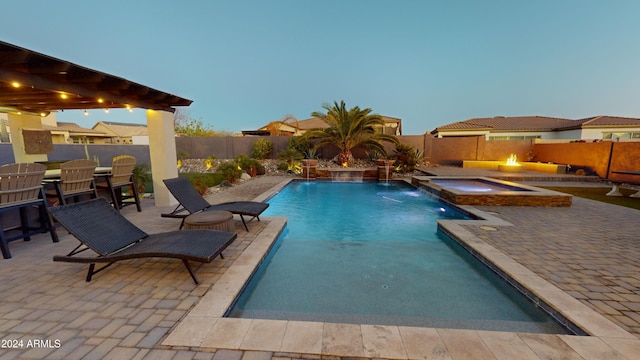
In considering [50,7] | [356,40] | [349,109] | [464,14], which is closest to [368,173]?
[349,109]

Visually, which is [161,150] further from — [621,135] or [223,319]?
[621,135]

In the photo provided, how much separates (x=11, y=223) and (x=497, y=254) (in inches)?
329

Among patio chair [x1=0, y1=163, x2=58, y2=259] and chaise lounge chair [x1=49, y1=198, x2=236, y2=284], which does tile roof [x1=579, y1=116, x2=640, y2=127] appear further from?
patio chair [x1=0, y1=163, x2=58, y2=259]

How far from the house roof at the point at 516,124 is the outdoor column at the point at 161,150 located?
2413cm

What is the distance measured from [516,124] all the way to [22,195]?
118 feet

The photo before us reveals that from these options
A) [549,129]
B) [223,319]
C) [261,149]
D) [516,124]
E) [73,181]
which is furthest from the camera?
[516,124]

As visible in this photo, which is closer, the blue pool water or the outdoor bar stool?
the blue pool water

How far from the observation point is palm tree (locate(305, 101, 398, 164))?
14.6 meters

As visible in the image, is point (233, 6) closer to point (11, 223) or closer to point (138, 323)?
point (11, 223)

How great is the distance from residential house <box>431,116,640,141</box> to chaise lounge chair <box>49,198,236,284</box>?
23.1m

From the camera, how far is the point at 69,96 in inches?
211

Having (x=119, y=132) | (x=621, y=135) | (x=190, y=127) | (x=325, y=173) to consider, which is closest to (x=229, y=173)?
(x=325, y=173)

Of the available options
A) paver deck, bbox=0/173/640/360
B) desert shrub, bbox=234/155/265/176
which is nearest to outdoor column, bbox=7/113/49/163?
paver deck, bbox=0/173/640/360

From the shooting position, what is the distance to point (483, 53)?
2683 cm
